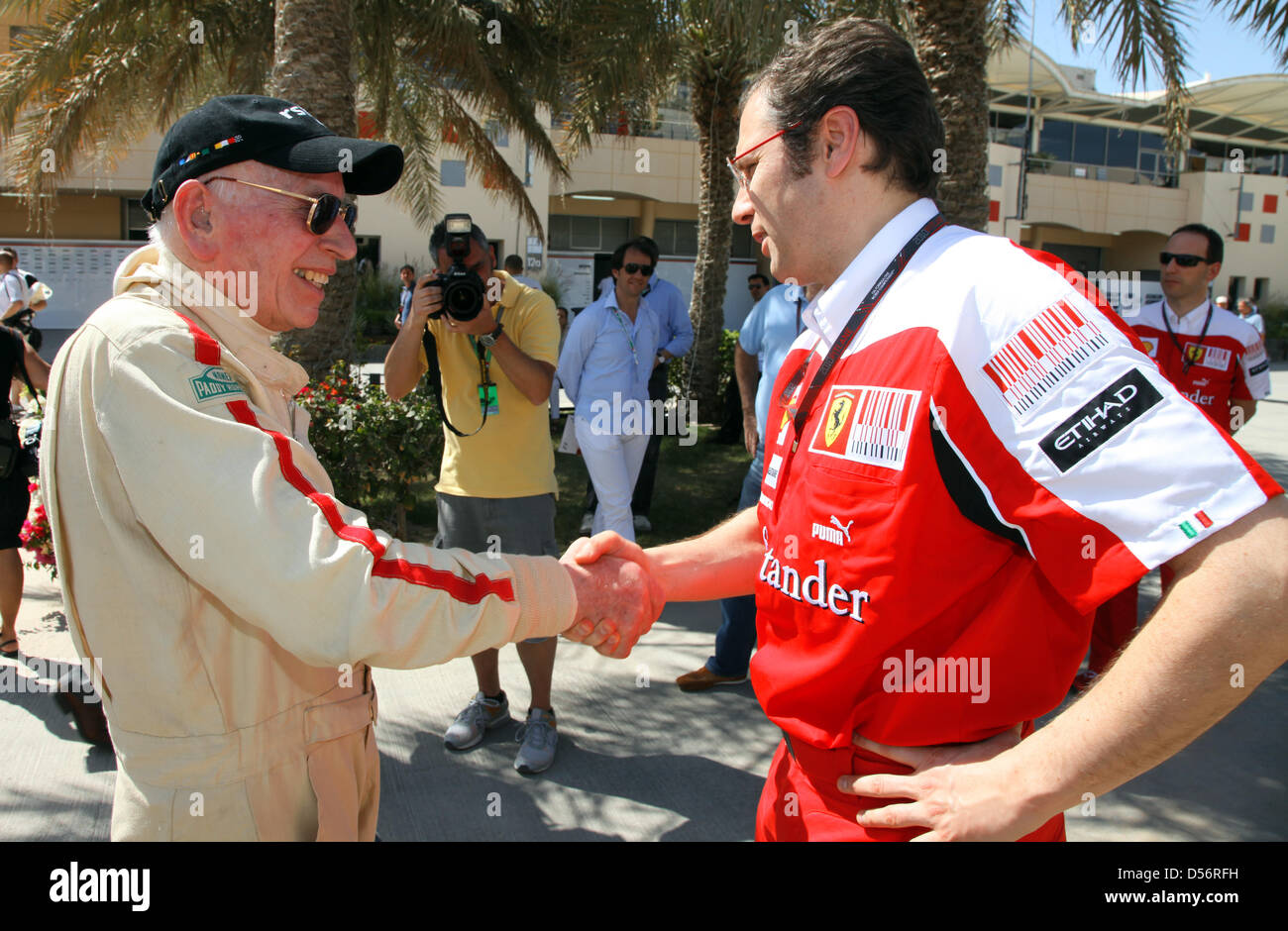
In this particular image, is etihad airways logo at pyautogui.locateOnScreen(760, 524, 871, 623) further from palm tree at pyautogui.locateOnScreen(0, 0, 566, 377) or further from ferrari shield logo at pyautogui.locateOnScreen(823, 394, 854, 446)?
palm tree at pyautogui.locateOnScreen(0, 0, 566, 377)

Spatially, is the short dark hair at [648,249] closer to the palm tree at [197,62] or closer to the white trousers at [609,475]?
the white trousers at [609,475]

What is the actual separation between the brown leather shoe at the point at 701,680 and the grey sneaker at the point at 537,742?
0.87 metres

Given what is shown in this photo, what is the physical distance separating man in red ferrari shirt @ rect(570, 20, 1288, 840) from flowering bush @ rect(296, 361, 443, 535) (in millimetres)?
4589

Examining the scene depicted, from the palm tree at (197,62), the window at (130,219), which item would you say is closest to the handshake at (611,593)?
the palm tree at (197,62)

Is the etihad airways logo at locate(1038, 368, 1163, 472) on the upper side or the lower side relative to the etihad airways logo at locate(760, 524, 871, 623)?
upper

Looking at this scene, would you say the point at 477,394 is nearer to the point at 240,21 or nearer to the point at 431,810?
the point at 431,810

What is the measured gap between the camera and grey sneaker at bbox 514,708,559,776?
395 centimetres

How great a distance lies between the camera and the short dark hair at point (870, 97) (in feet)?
5.69

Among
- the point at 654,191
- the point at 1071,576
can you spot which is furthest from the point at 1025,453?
the point at 654,191

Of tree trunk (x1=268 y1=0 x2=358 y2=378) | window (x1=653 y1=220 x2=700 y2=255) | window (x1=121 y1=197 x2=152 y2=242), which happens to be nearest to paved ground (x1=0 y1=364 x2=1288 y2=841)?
tree trunk (x1=268 y1=0 x2=358 y2=378)

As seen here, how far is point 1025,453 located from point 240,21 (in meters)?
11.8

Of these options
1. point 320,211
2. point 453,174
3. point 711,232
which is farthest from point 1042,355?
point 453,174

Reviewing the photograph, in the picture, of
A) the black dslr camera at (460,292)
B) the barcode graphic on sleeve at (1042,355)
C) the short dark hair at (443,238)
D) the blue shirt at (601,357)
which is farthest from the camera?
the blue shirt at (601,357)

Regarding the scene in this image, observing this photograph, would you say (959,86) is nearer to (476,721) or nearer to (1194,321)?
(1194,321)
